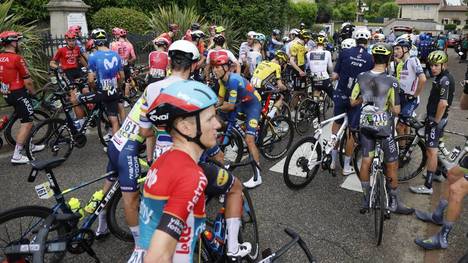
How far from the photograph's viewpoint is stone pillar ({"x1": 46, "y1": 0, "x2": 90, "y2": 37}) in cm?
1244

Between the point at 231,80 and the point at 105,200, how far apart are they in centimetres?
256

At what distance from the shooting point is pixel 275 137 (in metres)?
6.96

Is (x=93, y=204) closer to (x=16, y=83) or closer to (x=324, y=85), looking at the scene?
(x=16, y=83)

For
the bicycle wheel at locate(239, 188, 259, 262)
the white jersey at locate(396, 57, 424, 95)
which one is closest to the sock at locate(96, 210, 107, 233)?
the bicycle wheel at locate(239, 188, 259, 262)

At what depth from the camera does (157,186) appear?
1874mm

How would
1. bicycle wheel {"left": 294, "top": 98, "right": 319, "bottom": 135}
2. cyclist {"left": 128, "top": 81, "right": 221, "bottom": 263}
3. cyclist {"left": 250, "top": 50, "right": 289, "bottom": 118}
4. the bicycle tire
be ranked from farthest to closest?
bicycle wheel {"left": 294, "top": 98, "right": 319, "bottom": 135}
cyclist {"left": 250, "top": 50, "right": 289, "bottom": 118}
the bicycle tire
cyclist {"left": 128, "top": 81, "right": 221, "bottom": 263}

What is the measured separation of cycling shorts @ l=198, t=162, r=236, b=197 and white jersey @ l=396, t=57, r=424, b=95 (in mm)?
5149

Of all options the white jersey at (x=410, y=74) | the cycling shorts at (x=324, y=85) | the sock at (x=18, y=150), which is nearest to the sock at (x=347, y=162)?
the white jersey at (x=410, y=74)

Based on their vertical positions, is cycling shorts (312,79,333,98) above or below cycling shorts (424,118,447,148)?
above

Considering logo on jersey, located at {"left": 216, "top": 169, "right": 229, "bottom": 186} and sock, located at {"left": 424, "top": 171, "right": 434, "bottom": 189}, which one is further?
sock, located at {"left": 424, "top": 171, "right": 434, "bottom": 189}

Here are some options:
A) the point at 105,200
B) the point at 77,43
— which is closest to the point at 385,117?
the point at 105,200

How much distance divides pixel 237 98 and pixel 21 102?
3.96m

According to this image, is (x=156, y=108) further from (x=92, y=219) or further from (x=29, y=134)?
(x=29, y=134)

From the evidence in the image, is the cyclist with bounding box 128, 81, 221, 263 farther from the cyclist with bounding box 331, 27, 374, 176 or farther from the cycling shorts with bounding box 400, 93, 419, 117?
the cycling shorts with bounding box 400, 93, 419, 117
